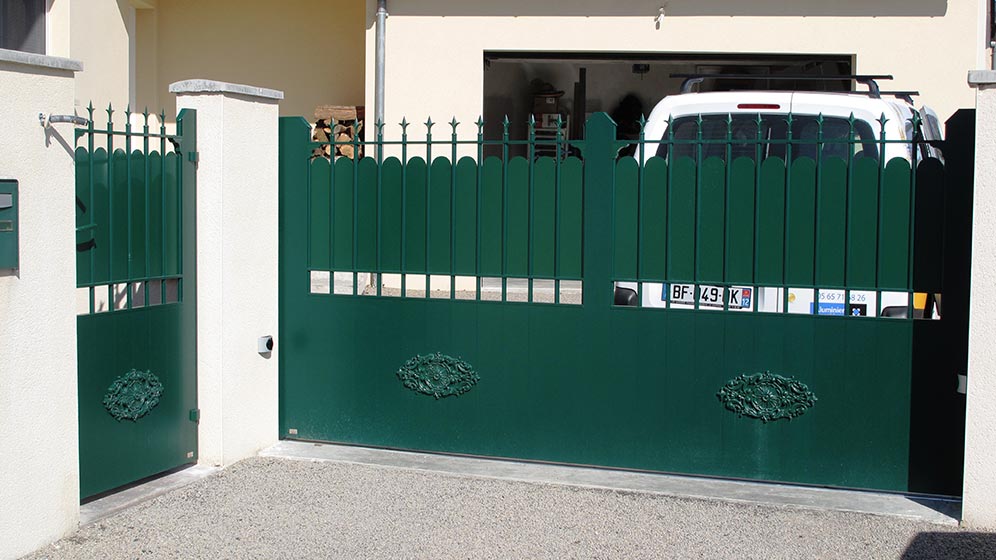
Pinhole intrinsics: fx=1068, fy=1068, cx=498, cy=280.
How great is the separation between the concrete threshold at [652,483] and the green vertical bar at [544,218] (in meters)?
1.21

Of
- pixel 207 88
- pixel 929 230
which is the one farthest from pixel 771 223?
pixel 207 88

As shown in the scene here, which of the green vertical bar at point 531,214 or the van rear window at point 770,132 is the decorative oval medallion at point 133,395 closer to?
the green vertical bar at point 531,214

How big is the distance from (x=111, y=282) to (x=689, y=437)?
338 cm

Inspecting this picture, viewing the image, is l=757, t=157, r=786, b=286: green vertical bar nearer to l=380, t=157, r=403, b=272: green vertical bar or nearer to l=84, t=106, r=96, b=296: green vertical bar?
l=380, t=157, r=403, b=272: green vertical bar

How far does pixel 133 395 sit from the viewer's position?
5926mm

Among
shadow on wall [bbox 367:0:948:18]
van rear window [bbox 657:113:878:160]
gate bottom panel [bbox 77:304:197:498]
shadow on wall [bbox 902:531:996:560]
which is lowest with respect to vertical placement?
shadow on wall [bbox 902:531:996:560]

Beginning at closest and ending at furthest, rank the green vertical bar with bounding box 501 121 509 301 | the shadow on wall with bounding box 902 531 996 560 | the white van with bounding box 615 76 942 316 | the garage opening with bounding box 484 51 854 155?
the shadow on wall with bounding box 902 531 996 560
the white van with bounding box 615 76 942 316
the green vertical bar with bounding box 501 121 509 301
the garage opening with bounding box 484 51 854 155

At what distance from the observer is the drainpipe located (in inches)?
488

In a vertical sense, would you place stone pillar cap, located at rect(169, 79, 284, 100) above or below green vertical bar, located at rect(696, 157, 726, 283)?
above

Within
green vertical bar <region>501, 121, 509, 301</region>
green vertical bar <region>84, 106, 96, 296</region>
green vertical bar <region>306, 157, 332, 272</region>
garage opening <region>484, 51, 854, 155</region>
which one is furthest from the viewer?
garage opening <region>484, 51, 854, 155</region>

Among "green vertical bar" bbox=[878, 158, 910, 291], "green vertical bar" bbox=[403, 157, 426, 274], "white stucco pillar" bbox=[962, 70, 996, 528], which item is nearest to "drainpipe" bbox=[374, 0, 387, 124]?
"green vertical bar" bbox=[403, 157, 426, 274]

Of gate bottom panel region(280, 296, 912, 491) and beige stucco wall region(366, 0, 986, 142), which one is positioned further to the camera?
beige stucco wall region(366, 0, 986, 142)

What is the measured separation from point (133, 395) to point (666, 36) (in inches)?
330

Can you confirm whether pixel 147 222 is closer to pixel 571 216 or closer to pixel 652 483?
pixel 571 216
